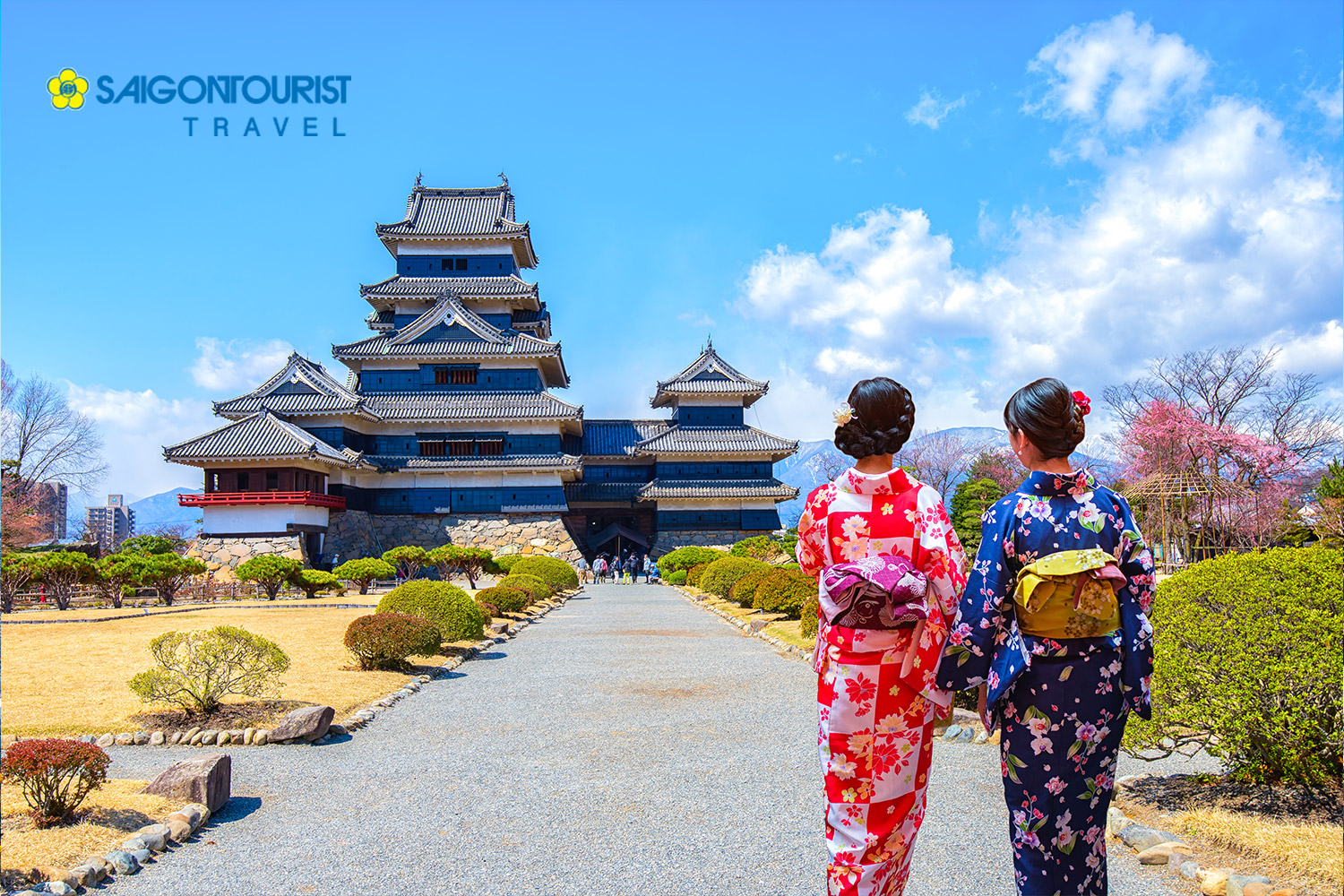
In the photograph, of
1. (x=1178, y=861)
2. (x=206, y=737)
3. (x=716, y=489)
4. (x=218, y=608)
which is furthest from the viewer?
(x=716, y=489)

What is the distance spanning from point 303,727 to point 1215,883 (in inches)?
275

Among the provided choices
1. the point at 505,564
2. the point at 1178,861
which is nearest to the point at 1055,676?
the point at 1178,861

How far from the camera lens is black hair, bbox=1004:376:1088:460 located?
3.24m

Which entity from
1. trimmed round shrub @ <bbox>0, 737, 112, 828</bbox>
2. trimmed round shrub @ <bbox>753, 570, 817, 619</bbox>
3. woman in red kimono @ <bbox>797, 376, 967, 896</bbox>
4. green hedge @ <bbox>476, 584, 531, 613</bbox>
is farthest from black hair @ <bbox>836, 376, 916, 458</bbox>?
green hedge @ <bbox>476, 584, 531, 613</bbox>

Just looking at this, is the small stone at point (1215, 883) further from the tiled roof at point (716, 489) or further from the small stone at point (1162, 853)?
the tiled roof at point (716, 489)

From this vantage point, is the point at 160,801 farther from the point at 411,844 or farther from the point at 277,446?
the point at 277,446

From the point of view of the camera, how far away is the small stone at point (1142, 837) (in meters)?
4.95

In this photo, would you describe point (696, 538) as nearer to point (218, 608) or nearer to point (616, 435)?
point (616, 435)

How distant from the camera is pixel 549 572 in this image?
28938mm

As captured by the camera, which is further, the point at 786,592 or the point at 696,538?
the point at 696,538

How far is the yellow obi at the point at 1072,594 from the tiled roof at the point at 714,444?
38.0 meters

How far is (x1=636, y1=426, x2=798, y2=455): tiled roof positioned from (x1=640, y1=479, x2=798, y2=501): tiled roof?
1489mm

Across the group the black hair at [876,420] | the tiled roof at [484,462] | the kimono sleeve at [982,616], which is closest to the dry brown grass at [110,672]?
the black hair at [876,420]

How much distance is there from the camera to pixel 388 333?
42.6 m
